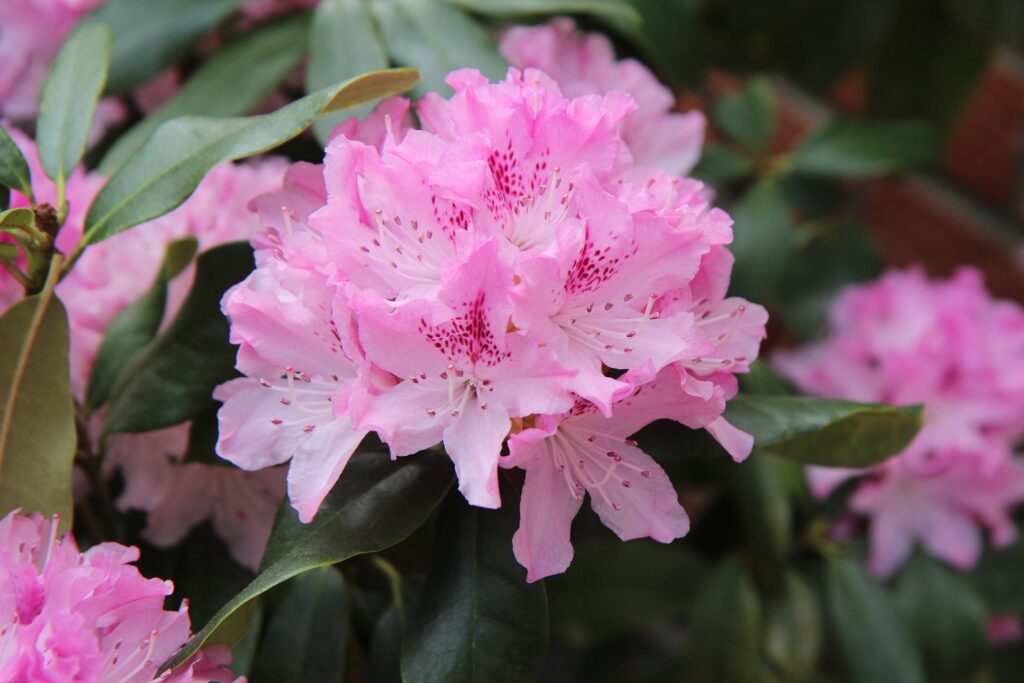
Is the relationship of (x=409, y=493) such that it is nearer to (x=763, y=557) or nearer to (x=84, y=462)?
(x=84, y=462)

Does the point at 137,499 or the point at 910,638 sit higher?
the point at 137,499

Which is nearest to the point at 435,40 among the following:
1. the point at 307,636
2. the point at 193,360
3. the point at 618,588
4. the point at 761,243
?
the point at 193,360

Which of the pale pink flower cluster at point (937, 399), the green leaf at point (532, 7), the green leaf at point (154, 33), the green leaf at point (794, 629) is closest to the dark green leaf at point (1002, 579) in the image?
the pale pink flower cluster at point (937, 399)

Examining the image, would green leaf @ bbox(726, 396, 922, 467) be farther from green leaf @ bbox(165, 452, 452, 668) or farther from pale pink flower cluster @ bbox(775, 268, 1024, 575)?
pale pink flower cluster @ bbox(775, 268, 1024, 575)

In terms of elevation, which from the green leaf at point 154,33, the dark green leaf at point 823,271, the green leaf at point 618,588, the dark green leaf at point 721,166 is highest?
the green leaf at point 154,33

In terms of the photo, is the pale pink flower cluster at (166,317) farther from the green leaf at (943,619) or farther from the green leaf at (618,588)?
the green leaf at (943,619)

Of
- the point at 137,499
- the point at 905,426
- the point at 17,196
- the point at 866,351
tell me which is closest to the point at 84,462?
the point at 137,499
